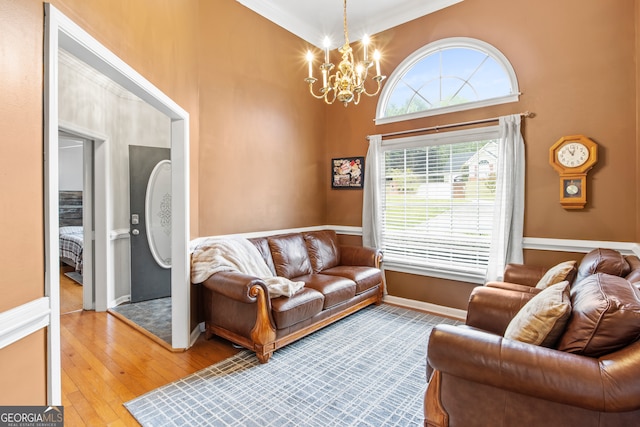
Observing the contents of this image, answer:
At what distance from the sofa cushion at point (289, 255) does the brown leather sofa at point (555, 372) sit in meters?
2.30

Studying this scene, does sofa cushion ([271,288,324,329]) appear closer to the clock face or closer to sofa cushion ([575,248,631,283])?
sofa cushion ([575,248,631,283])

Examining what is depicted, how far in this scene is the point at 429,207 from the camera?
4.04 m

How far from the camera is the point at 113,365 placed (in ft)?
8.81

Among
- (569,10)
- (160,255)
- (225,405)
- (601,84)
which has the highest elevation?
(569,10)

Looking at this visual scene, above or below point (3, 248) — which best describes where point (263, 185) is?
above

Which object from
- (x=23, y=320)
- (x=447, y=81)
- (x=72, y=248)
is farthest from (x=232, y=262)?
(x=72, y=248)

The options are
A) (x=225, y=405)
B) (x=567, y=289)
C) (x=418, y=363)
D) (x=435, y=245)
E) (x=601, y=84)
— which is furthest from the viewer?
(x=435, y=245)

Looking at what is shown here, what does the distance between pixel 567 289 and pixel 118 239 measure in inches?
189

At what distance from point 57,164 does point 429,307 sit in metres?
3.91

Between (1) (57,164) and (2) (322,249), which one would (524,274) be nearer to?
(2) (322,249)

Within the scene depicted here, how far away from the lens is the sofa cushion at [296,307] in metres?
2.78

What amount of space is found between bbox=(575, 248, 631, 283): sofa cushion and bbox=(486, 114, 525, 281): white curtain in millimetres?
872

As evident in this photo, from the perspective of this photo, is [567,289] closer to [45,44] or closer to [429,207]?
[429,207]

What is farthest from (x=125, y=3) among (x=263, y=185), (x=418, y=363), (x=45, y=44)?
(x=418, y=363)
